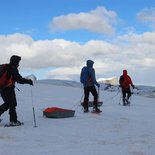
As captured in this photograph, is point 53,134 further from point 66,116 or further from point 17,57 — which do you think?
point 66,116

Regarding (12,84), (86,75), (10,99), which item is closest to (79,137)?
(10,99)

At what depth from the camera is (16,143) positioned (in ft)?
29.3

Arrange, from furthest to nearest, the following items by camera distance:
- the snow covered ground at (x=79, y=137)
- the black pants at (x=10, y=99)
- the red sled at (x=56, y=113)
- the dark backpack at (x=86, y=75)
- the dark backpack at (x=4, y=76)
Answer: the dark backpack at (x=86, y=75)
the red sled at (x=56, y=113)
the black pants at (x=10, y=99)
the dark backpack at (x=4, y=76)
the snow covered ground at (x=79, y=137)

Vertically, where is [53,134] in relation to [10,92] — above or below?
below

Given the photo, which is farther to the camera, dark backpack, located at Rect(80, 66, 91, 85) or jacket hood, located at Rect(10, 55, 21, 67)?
dark backpack, located at Rect(80, 66, 91, 85)

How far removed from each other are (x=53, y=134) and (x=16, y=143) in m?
1.50

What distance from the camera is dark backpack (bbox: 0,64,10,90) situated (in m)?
11.1

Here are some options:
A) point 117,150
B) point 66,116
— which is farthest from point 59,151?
point 66,116

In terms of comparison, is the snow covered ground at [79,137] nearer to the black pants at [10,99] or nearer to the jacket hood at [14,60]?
the black pants at [10,99]

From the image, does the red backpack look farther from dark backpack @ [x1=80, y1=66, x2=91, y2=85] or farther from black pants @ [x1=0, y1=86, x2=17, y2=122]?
dark backpack @ [x1=80, y1=66, x2=91, y2=85]

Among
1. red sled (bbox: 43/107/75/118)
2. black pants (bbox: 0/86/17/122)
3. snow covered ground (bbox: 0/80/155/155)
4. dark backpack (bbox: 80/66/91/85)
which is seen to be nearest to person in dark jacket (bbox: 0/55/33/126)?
black pants (bbox: 0/86/17/122)

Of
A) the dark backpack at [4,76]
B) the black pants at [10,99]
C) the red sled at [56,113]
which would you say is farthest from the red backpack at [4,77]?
the red sled at [56,113]

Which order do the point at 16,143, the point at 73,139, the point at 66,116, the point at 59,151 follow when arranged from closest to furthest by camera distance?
the point at 59,151 → the point at 16,143 → the point at 73,139 → the point at 66,116

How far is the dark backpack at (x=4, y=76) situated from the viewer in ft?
36.6
